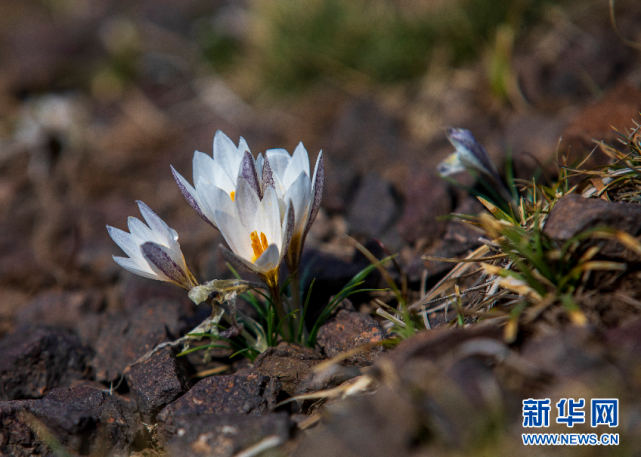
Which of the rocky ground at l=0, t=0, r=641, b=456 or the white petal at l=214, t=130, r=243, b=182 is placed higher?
the white petal at l=214, t=130, r=243, b=182

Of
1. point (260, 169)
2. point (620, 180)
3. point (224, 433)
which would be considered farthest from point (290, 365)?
point (620, 180)

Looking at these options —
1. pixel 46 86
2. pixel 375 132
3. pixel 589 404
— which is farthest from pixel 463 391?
pixel 46 86

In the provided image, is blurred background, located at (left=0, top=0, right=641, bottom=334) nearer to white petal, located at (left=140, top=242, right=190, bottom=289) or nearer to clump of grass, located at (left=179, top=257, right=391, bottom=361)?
clump of grass, located at (left=179, top=257, right=391, bottom=361)

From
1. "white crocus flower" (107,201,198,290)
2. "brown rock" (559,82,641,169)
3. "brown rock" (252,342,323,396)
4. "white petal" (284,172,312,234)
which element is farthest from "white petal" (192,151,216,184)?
"brown rock" (559,82,641,169)

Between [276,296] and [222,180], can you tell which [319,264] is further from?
[222,180]

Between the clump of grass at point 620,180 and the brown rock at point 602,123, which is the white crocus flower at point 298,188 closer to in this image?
the clump of grass at point 620,180

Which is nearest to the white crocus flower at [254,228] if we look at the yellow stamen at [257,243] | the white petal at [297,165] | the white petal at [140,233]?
the yellow stamen at [257,243]
